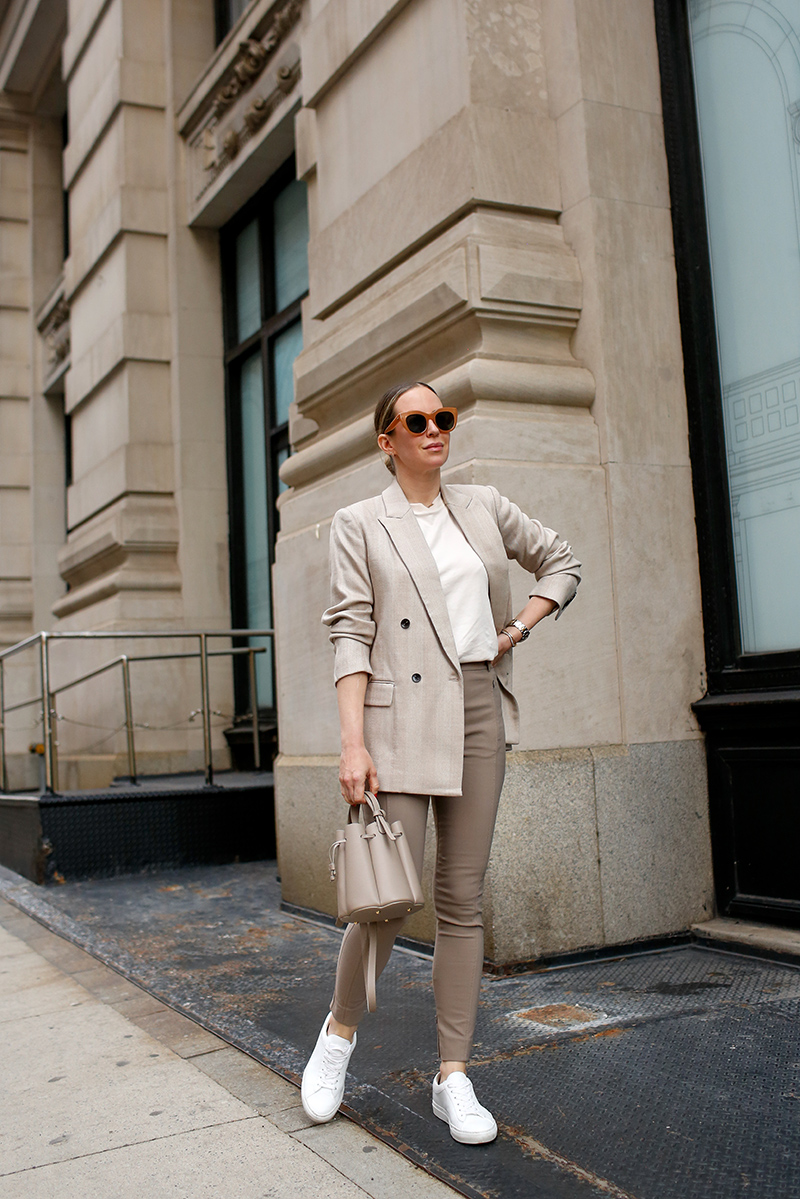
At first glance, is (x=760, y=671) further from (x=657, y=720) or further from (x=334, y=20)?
(x=334, y=20)

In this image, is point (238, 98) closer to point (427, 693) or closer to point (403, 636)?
point (403, 636)

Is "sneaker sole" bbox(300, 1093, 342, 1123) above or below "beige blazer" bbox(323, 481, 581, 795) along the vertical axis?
below

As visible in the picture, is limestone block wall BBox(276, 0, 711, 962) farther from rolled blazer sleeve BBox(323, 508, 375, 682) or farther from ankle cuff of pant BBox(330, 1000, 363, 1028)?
rolled blazer sleeve BBox(323, 508, 375, 682)

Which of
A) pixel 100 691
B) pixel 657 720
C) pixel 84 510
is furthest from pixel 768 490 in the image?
pixel 84 510

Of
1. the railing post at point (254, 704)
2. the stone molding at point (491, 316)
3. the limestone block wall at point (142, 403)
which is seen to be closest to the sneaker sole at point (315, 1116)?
the stone molding at point (491, 316)

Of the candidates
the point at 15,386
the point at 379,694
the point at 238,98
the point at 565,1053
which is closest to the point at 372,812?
the point at 379,694

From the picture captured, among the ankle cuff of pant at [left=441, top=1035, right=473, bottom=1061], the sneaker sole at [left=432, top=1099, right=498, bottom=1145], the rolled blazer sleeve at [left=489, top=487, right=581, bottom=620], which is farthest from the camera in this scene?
the rolled blazer sleeve at [left=489, top=487, right=581, bottom=620]

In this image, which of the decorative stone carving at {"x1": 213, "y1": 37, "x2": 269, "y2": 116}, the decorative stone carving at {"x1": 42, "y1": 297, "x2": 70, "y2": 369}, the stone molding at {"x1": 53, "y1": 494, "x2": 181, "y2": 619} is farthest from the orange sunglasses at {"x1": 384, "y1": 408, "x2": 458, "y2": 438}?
the decorative stone carving at {"x1": 42, "y1": 297, "x2": 70, "y2": 369}

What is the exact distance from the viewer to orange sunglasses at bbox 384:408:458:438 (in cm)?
306

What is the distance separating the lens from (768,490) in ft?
16.5

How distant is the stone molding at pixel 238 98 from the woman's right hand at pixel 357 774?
7.36m

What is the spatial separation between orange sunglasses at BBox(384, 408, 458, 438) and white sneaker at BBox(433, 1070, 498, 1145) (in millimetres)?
1702

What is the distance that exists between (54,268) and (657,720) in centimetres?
1391

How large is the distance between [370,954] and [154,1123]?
836 mm
